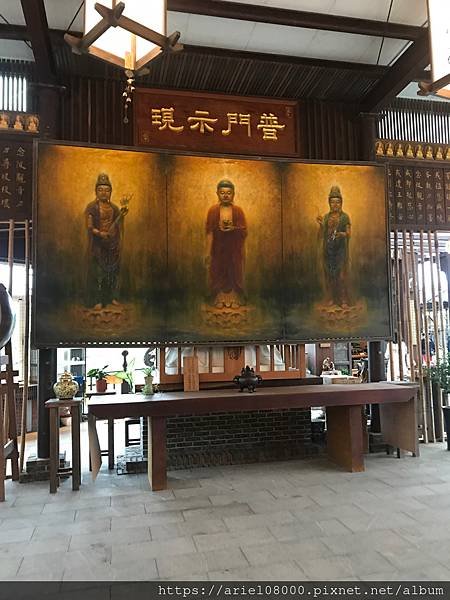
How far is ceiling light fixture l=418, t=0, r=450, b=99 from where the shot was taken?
127 inches

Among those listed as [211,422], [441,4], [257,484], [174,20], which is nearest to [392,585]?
[257,484]

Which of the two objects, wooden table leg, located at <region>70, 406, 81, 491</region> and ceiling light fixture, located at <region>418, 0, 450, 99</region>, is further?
wooden table leg, located at <region>70, 406, 81, 491</region>

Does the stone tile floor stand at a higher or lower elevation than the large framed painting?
lower

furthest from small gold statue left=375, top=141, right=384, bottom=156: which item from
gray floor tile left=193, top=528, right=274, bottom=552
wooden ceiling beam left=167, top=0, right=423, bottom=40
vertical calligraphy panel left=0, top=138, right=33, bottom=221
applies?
gray floor tile left=193, top=528, right=274, bottom=552

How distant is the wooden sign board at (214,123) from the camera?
209 inches

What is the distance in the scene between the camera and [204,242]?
5246mm

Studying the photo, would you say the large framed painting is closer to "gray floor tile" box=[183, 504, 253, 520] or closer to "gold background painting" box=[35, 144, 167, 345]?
"gold background painting" box=[35, 144, 167, 345]

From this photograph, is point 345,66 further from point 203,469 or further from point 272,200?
point 203,469

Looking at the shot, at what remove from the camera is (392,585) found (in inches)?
102

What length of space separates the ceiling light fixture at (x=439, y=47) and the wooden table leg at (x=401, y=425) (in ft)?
10.1

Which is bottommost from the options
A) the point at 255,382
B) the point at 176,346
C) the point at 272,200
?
the point at 255,382

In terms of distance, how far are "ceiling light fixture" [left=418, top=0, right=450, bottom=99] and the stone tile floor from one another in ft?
9.87

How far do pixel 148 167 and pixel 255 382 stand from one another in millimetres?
2526

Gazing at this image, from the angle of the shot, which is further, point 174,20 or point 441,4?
point 174,20
